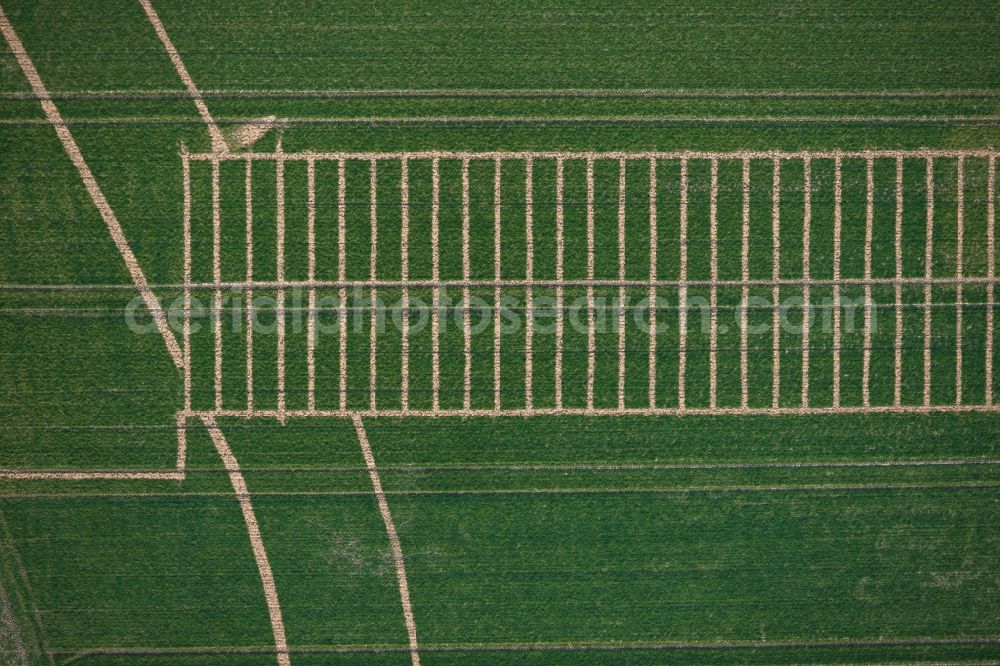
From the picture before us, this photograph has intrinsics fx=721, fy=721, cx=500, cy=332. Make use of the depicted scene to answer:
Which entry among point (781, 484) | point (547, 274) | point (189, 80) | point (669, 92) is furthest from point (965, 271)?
point (189, 80)

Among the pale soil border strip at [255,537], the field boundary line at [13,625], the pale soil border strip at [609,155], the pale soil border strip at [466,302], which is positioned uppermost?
the pale soil border strip at [609,155]

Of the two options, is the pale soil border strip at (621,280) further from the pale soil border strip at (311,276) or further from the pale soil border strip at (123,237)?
the pale soil border strip at (123,237)

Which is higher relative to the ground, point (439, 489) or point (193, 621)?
point (439, 489)

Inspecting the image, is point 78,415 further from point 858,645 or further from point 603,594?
point 858,645

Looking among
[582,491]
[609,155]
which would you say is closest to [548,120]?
[609,155]

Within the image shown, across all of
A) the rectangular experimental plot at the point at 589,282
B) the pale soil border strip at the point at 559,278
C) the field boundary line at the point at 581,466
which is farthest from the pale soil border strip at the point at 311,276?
the pale soil border strip at the point at 559,278

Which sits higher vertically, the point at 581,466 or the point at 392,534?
the point at 581,466

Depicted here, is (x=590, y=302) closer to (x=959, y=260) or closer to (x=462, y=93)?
(x=462, y=93)
